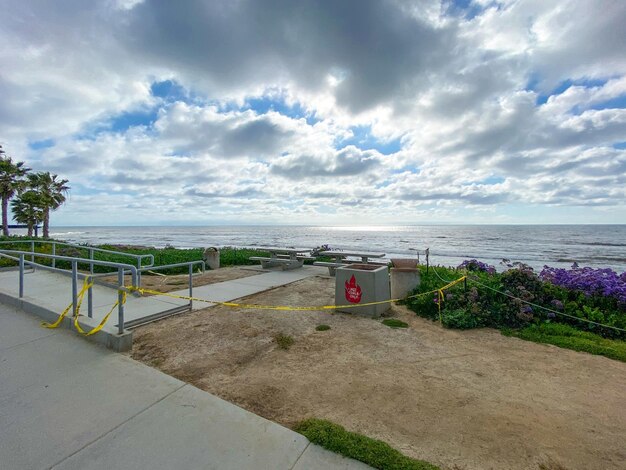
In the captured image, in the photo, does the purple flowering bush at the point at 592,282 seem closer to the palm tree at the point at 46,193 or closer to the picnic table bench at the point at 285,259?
the picnic table bench at the point at 285,259

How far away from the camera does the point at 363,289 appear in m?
6.05

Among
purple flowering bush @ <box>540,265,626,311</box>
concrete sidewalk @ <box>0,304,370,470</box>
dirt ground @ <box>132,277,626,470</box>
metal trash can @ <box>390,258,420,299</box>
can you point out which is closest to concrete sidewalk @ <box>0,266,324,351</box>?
dirt ground @ <box>132,277,626,470</box>

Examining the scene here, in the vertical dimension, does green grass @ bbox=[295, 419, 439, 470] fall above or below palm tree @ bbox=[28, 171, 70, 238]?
below

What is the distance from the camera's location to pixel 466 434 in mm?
2596

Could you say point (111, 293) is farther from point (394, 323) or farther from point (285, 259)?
point (285, 259)

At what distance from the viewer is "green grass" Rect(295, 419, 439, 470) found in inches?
87.8

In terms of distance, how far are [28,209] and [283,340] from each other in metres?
41.8

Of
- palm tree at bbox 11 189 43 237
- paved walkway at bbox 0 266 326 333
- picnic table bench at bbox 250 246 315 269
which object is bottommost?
paved walkway at bbox 0 266 326 333

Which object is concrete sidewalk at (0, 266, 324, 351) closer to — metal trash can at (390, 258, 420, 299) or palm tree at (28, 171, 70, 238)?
metal trash can at (390, 258, 420, 299)

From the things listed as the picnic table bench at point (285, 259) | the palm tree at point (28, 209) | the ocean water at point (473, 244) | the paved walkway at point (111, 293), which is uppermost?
the palm tree at point (28, 209)

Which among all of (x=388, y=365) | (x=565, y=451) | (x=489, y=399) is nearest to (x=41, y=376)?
(x=388, y=365)

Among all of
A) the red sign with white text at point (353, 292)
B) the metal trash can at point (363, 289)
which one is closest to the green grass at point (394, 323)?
the metal trash can at point (363, 289)

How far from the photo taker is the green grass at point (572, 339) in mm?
4391

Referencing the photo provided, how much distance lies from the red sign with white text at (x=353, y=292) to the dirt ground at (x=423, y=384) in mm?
705
